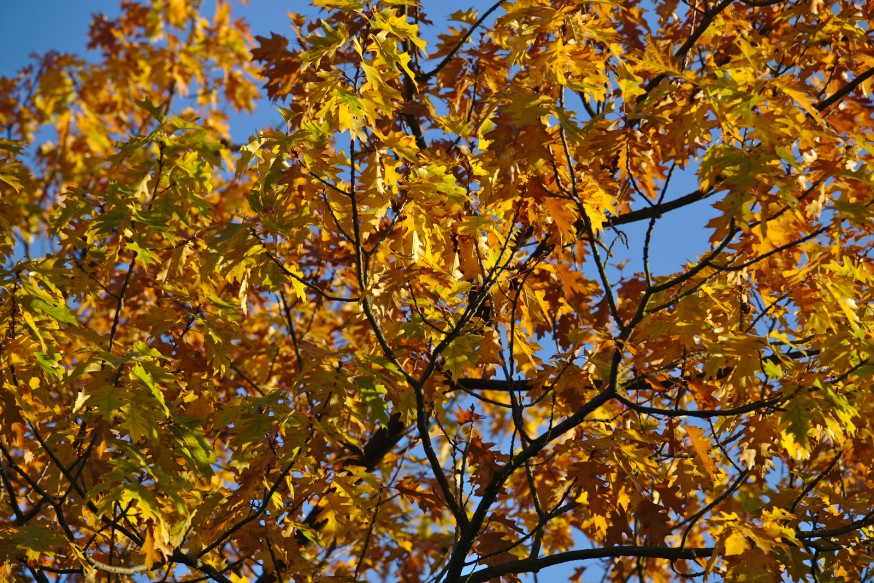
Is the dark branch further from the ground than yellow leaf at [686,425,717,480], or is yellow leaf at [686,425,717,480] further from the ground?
yellow leaf at [686,425,717,480]

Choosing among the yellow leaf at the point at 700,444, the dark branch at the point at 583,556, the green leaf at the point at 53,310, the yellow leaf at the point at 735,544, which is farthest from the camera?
the yellow leaf at the point at 700,444

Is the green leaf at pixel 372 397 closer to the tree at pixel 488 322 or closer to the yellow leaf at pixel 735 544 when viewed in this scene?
Result: the tree at pixel 488 322

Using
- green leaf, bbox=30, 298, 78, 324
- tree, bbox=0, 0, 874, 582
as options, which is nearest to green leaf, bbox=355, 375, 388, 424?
tree, bbox=0, 0, 874, 582

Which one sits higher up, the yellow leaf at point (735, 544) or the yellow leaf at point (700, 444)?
the yellow leaf at point (700, 444)

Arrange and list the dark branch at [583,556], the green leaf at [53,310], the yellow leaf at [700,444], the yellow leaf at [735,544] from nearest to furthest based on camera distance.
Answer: the yellow leaf at [735,544] → the dark branch at [583,556] → the green leaf at [53,310] → the yellow leaf at [700,444]

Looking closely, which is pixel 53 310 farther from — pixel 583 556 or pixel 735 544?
pixel 735 544

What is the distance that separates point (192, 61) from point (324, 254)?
7.09 m

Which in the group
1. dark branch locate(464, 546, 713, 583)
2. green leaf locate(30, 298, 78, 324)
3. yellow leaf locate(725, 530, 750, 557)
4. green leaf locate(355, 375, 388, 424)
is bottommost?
yellow leaf locate(725, 530, 750, 557)

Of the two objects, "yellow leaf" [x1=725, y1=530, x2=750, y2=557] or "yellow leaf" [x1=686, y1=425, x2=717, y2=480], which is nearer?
"yellow leaf" [x1=725, y1=530, x2=750, y2=557]

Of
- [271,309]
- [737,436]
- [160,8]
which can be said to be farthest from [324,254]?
[160,8]

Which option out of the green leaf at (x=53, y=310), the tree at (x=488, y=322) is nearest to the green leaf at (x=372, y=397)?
the tree at (x=488, y=322)

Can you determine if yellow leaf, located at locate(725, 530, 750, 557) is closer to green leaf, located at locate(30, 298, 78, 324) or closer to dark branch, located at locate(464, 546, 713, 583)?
dark branch, located at locate(464, 546, 713, 583)

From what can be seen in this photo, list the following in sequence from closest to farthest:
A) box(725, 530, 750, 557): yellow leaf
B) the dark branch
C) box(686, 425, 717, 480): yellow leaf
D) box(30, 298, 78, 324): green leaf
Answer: box(725, 530, 750, 557): yellow leaf, the dark branch, box(30, 298, 78, 324): green leaf, box(686, 425, 717, 480): yellow leaf

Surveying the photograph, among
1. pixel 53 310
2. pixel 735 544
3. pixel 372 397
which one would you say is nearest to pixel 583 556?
pixel 735 544
